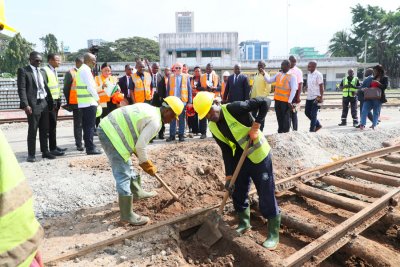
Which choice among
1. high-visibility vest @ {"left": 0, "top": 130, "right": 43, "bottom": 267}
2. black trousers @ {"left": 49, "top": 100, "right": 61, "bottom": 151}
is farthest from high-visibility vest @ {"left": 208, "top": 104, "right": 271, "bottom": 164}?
black trousers @ {"left": 49, "top": 100, "right": 61, "bottom": 151}

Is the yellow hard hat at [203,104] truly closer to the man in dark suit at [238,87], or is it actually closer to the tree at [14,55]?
the man in dark suit at [238,87]

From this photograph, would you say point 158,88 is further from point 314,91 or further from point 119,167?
point 119,167

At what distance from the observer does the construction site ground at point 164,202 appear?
10.8 ft

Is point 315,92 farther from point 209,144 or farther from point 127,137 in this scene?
point 127,137

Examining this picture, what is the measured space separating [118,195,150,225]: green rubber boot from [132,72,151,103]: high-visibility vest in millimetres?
4334

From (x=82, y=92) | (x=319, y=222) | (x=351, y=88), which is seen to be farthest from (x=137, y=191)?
(x=351, y=88)

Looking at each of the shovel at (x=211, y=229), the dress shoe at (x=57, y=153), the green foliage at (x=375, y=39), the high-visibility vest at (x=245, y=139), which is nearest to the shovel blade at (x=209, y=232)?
the shovel at (x=211, y=229)

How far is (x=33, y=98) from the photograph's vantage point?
576cm

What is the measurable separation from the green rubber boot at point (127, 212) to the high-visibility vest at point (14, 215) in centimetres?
248

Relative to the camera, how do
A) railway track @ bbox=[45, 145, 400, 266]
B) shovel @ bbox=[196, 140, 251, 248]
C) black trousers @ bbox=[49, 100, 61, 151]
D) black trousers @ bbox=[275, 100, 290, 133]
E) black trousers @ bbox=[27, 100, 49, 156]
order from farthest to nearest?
black trousers @ bbox=[275, 100, 290, 133]
black trousers @ bbox=[49, 100, 61, 151]
black trousers @ bbox=[27, 100, 49, 156]
shovel @ bbox=[196, 140, 251, 248]
railway track @ bbox=[45, 145, 400, 266]

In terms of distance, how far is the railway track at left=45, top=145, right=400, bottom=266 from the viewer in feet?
10.2

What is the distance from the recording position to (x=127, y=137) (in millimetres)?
3680

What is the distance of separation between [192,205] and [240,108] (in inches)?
66.2

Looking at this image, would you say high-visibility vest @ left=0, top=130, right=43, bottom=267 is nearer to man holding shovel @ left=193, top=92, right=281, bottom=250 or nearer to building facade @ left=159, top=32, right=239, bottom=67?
man holding shovel @ left=193, top=92, right=281, bottom=250
